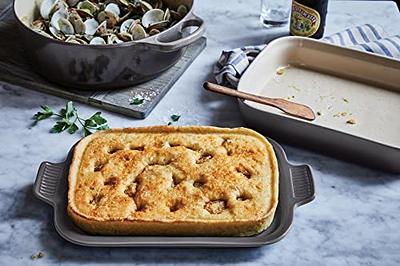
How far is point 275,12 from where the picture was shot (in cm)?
160

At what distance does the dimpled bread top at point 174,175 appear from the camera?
1031 millimetres

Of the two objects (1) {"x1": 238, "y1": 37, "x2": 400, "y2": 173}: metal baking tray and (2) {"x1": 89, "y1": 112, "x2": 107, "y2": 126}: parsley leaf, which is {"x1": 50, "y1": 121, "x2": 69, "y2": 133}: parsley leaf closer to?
(2) {"x1": 89, "y1": 112, "x2": 107, "y2": 126}: parsley leaf

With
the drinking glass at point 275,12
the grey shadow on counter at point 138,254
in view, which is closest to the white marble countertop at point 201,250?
the grey shadow on counter at point 138,254

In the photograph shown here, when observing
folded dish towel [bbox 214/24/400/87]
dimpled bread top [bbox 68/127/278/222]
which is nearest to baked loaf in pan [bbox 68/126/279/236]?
dimpled bread top [bbox 68/127/278/222]

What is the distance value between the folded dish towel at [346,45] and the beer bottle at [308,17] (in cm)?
3

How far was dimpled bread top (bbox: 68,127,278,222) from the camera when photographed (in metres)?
1.03

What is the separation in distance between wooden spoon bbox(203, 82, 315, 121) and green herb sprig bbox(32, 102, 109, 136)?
0.67 feet

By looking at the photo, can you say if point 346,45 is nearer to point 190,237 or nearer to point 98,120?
point 98,120

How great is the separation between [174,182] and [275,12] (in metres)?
0.65

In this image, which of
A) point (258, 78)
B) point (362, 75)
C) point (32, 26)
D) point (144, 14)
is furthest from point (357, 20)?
point (32, 26)

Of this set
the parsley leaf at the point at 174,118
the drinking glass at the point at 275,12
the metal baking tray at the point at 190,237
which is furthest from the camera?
the drinking glass at the point at 275,12

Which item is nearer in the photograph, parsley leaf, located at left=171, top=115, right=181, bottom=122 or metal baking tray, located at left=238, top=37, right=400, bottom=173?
metal baking tray, located at left=238, top=37, right=400, bottom=173

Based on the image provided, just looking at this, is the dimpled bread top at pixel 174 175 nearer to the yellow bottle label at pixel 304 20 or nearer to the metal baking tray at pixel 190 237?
the metal baking tray at pixel 190 237

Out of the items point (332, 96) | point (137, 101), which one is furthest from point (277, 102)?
point (137, 101)
